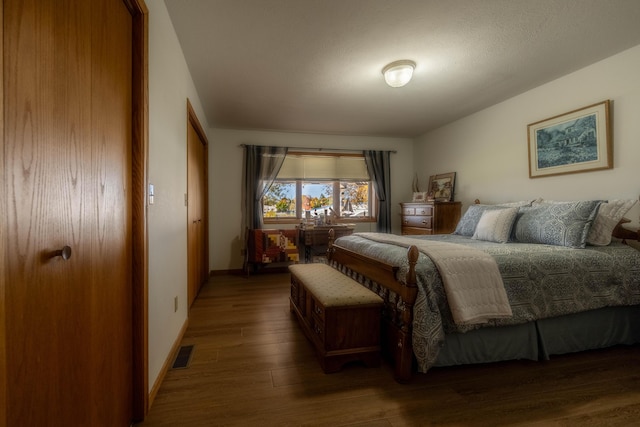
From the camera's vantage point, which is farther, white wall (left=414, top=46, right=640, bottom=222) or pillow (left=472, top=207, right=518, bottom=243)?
pillow (left=472, top=207, right=518, bottom=243)

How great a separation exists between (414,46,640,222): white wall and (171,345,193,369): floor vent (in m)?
3.68

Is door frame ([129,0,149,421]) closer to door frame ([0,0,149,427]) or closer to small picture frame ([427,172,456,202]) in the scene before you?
door frame ([0,0,149,427])

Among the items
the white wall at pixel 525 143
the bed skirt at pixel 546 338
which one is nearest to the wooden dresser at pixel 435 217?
the white wall at pixel 525 143

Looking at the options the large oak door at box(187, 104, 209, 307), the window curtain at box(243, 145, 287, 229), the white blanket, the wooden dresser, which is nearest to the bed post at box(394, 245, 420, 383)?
the white blanket

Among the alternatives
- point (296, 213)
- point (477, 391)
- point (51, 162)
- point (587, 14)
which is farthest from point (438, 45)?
point (296, 213)

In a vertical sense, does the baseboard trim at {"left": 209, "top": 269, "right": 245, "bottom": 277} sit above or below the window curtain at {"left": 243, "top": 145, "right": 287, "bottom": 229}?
below

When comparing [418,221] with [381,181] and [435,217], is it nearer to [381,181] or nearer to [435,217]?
[435,217]

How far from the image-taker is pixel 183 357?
2094 millimetres

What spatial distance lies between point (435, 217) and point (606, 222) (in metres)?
1.95

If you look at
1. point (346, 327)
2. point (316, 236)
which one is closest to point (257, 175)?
point (316, 236)

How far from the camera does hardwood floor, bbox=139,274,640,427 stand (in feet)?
4.87

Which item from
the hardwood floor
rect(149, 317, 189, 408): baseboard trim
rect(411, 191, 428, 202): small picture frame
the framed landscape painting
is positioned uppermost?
the framed landscape painting

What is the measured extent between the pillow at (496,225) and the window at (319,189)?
2608mm

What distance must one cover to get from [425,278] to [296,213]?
142 inches
